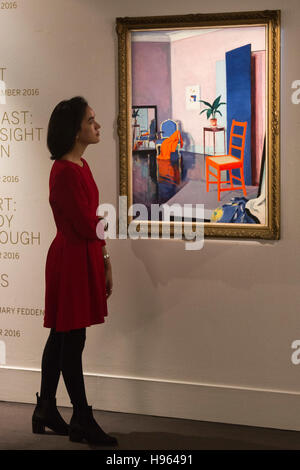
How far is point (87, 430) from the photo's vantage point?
3.29 m

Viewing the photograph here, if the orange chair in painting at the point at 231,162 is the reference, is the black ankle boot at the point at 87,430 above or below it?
below

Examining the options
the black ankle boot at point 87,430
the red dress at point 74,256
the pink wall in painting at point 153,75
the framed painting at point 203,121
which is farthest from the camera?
the pink wall in painting at point 153,75

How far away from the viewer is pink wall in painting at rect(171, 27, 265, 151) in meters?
3.40

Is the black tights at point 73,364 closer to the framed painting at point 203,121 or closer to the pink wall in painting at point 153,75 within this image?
the framed painting at point 203,121

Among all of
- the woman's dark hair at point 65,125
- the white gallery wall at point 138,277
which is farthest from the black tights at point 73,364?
the woman's dark hair at point 65,125

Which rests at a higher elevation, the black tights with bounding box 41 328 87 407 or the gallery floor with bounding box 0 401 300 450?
the black tights with bounding box 41 328 87 407

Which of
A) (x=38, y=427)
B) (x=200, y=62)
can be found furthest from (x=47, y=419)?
(x=200, y=62)

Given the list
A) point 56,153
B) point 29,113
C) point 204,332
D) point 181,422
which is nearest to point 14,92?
point 29,113

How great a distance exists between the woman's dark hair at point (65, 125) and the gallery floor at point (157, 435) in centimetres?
134

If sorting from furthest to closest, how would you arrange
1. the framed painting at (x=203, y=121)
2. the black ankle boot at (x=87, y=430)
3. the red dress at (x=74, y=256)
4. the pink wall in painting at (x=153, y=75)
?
1. the pink wall in painting at (x=153, y=75)
2. the framed painting at (x=203, y=121)
3. the black ankle boot at (x=87, y=430)
4. the red dress at (x=74, y=256)

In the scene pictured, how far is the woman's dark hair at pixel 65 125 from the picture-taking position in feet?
10.7

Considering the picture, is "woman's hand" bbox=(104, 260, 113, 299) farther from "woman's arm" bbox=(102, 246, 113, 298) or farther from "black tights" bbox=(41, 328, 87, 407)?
"black tights" bbox=(41, 328, 87, 407)

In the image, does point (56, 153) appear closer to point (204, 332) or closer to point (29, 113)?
point (29, 113)

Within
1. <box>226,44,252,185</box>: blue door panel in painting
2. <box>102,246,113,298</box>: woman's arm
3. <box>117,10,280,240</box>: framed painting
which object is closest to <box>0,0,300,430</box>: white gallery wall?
<box>117,10,280,240</box>: framed painting
